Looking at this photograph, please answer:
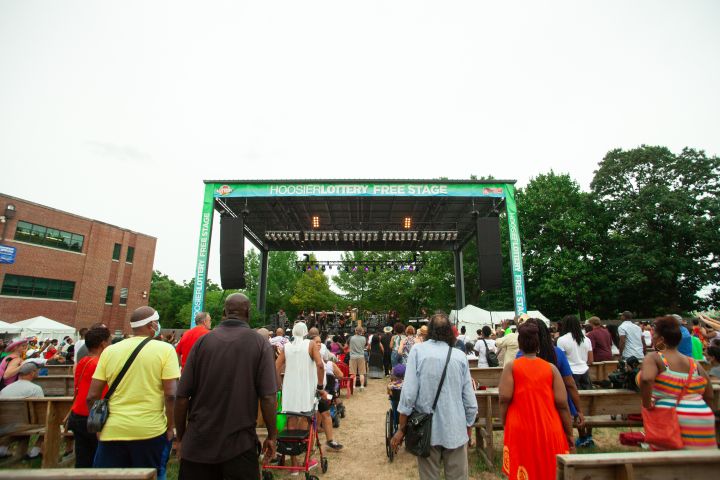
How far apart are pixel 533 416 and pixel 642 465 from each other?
63cm

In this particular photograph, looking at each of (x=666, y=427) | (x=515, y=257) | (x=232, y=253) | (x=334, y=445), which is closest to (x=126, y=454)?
(x=334, y=445)

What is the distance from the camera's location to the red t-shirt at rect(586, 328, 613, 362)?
265 inches

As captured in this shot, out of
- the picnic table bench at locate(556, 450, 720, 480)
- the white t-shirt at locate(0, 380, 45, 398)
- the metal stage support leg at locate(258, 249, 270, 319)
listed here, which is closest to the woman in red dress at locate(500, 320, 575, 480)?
the picnic table bench at locate(556, 450, 720, 480)

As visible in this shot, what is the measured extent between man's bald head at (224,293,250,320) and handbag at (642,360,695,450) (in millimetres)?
3294

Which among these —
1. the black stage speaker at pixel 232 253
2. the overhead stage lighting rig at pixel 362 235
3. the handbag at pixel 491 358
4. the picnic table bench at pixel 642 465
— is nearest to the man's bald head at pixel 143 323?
the picnic table bench at pixel 642 465

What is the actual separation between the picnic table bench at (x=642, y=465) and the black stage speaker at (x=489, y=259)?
10.3 m

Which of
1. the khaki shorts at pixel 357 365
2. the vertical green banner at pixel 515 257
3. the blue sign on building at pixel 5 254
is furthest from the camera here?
the vertical green banner at pixel 515 257

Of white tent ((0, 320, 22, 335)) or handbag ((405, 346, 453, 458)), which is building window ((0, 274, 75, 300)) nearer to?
white tent ((0, 320, 22, 335))

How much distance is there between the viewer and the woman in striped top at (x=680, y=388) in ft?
8.96

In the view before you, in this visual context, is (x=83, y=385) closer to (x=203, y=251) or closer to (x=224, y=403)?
(x=224, y=403)

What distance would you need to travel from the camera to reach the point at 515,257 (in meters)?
12.3

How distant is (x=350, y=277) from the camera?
1512 inches

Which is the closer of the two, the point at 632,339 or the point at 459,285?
the point at 632,339

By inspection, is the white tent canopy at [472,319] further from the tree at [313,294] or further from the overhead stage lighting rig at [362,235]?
the tree at [313,294]
